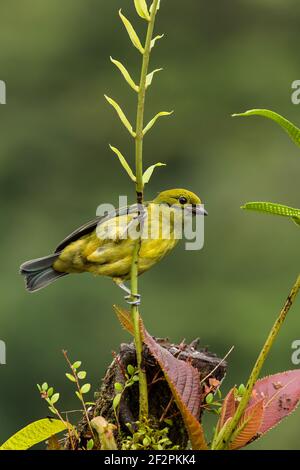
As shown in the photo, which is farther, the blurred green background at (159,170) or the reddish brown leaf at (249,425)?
the blurred green background at (159,170)

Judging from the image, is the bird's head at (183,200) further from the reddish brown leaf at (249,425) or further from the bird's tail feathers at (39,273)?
the reddish brown leaf at (249,425)

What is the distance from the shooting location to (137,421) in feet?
6.51

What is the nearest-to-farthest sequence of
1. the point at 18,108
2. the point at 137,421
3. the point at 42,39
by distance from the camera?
1. the point at 137,421
2. the point at 18,108
3. the point at 42,39

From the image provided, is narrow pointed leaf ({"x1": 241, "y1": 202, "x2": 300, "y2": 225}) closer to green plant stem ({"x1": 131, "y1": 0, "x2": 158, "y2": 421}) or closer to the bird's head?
green plant stem ({"x1": 131, "y1": 0, "x2": 158, "y2": 421})

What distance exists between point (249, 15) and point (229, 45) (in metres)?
0.68

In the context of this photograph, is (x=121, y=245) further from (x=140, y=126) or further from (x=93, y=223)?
(x=140, y=126)

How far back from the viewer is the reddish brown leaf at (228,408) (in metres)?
1.91

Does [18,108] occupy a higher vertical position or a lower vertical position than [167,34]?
lower

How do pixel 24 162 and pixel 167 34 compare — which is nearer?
pixel 24 162

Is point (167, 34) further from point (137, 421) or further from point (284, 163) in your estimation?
A: point (137, 421)

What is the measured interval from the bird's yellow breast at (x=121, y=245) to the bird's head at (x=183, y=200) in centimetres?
4

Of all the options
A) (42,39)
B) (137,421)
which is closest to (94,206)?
(42,39)

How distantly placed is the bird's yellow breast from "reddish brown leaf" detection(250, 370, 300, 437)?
114 centimetres

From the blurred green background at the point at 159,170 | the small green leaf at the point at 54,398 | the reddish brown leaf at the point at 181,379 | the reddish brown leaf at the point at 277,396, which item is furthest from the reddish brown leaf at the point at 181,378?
the blurred green background at the point at 159,170
